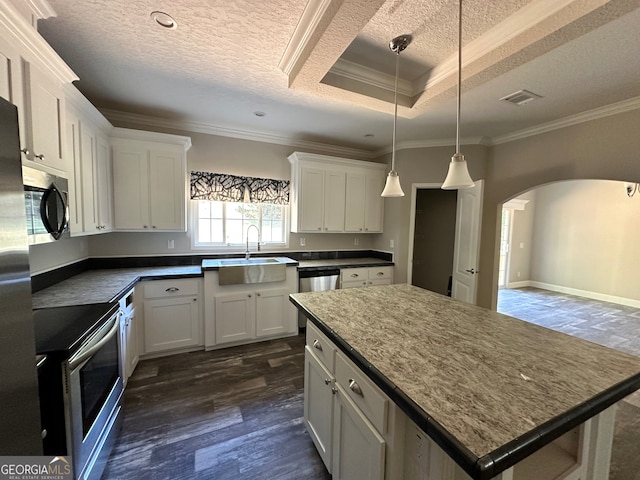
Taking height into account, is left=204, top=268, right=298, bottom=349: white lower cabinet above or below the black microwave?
below

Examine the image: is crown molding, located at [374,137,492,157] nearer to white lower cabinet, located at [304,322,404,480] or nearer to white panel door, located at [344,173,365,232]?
white panel door, located at [344,173,365,232]

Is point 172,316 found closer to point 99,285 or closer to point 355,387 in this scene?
point 99,285

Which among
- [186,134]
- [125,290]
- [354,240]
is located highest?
[186,134]

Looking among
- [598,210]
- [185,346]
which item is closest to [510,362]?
[185,346]

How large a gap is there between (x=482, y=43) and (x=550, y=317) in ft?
16.1

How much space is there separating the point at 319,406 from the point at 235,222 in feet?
8.81

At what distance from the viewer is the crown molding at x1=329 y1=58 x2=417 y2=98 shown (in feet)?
6.58

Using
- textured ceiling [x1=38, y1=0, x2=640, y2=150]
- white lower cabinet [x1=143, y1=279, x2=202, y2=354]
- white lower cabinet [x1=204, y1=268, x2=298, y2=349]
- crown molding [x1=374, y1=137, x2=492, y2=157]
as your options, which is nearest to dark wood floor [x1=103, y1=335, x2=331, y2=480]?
white lower cabinet [x1=143, y1=279, x2=202, y2=354]

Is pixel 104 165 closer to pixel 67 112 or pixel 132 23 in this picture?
pixel 67 112

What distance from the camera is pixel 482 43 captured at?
1.69m

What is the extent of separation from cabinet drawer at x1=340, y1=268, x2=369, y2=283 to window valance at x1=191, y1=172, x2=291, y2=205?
132 cm

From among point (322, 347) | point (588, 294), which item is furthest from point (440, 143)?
point (588, 294)

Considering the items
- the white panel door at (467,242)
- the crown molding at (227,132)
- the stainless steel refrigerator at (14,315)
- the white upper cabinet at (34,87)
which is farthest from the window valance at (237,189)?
the stainless steel refrigerator at (14,315)

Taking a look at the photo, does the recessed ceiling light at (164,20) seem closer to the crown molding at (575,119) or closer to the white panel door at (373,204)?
the white panel door at (373,204)
